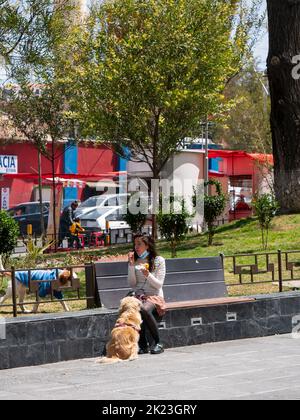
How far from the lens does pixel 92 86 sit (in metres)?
21.9

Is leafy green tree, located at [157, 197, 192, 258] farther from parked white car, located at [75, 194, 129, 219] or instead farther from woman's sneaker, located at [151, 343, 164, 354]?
parked white car, located at [75, 194, 129, 219]

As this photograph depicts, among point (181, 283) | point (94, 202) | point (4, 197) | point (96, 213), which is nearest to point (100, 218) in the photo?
point (96, 213)

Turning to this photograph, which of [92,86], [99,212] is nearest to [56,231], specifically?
[99,212]

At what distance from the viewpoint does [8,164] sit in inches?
1519

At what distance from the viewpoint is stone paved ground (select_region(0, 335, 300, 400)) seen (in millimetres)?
8336

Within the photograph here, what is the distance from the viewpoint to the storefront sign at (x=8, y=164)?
38.0 meters

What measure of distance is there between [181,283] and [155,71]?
361 inches

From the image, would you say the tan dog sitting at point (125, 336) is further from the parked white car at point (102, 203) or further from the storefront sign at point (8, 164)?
the storefront sign at point (8, 164)

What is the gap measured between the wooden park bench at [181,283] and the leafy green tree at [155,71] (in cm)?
840

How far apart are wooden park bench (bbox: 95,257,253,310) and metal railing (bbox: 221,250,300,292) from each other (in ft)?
1.58

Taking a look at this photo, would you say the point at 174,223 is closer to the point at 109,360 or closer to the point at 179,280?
the point at 179,280

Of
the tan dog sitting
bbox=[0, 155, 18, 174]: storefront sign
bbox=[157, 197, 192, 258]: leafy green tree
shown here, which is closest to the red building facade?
bbox=[0, 155, 18, 174]: storefront sign

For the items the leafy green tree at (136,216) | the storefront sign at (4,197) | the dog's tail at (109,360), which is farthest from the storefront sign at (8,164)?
the dog's tail at (109,360)
